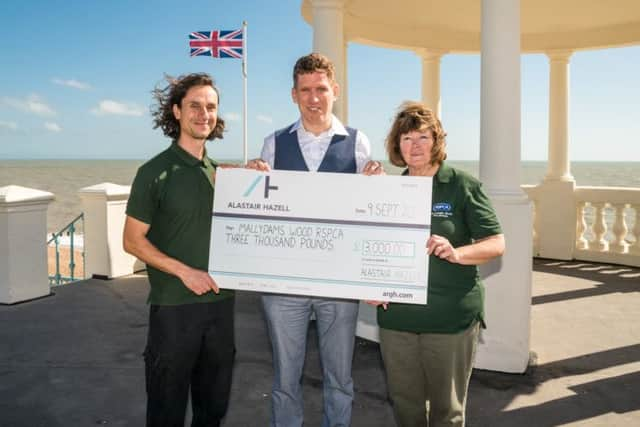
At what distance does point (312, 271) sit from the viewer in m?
2.81

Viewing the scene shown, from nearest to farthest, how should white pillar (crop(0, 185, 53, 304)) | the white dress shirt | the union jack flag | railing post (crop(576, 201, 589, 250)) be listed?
the white dress shirt, white pillar (crop(0, 185, 53, 304)), railing post (crop(576, 201, 589, 250)), the union jack flag

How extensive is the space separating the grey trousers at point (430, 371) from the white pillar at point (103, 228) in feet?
23.6

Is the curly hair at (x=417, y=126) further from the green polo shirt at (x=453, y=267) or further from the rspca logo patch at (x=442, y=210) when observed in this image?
the rspca logo patch at (x=442, y=210)

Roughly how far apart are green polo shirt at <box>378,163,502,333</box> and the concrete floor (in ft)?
5.54

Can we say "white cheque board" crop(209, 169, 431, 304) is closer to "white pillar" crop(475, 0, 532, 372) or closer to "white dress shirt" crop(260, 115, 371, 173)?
"white dress shirt" crop(260, 115, 371, 173)

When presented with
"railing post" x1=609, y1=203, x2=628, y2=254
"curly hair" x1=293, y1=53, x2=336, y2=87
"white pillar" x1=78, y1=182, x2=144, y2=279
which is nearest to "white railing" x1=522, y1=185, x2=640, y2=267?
"railing post" x1=609, y1=203, x2=628, y2=254

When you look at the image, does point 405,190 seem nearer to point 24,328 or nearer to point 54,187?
point 24,328

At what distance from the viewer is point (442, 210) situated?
2570 mm

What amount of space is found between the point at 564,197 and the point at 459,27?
3.72 meters

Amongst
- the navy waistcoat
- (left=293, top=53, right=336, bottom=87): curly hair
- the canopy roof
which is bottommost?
the navy waistcoat

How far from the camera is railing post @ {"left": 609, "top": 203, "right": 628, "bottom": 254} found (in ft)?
31.4

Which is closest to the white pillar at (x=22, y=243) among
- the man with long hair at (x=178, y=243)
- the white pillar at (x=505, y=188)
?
the man with long hair at (x=178, y=243)

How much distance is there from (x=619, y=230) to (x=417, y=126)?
345 inches

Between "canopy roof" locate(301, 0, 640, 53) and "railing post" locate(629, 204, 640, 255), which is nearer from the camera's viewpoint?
"canopy roof" locate(301, 0, 640, 53)
